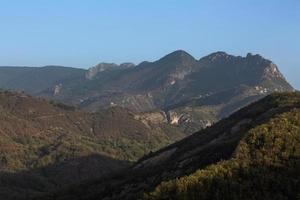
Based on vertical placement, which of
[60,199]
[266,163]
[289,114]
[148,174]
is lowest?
[60,199]

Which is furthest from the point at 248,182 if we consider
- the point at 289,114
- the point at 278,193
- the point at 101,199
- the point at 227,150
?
the point at 101,199

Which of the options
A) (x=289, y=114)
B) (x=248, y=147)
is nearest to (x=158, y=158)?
(x=289, y=114)

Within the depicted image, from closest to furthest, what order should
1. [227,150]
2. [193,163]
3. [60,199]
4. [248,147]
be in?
[248,147], [227,150], [193,163], [60,199]

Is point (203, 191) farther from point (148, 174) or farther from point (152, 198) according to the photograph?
point (148, 174)

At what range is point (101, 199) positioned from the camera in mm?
95750

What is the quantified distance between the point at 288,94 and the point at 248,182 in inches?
3681

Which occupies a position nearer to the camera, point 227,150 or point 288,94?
point 227,150

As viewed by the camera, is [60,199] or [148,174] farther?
[60,199]

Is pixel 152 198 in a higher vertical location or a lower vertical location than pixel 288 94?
lower

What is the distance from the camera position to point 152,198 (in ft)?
190

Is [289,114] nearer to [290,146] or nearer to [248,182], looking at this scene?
[290,146]

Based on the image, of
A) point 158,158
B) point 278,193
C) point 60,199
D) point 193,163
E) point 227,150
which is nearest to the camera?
point 278,193

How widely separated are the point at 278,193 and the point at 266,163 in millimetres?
5485

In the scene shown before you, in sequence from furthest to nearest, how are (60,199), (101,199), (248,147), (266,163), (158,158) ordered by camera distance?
(158,158) < (60,199) < (101,199) < (248,147) < (266,163)
